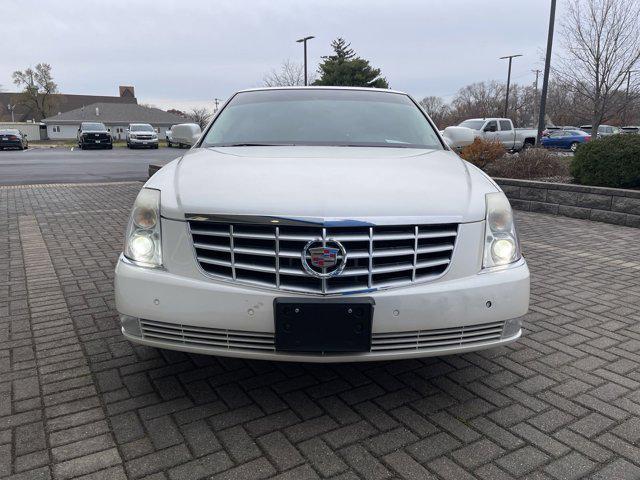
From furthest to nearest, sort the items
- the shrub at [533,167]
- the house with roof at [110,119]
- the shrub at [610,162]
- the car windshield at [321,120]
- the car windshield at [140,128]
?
the house with roof at [110,119] → the car windshield at [140,128] → the shrub at [533,167] → the shrub at [610,162] → the car windshield at [321,120]

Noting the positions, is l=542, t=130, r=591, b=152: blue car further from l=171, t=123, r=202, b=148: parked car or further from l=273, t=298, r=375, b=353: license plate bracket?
l=273, t=298, r=375, b=353: license plate bracket

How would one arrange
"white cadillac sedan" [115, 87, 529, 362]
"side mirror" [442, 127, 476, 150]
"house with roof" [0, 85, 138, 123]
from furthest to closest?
"house with roof" [0, 85, 138, 123] < "side mirror" [442, 127, 476, 150] < "white cadillac sedan" [115, 87, 529, 362]

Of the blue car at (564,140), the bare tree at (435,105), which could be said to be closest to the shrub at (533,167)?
the blue car at (564,140)

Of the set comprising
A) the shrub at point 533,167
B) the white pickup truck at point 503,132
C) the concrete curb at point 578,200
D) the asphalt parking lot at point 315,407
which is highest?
the white pickup truck at point 503,132

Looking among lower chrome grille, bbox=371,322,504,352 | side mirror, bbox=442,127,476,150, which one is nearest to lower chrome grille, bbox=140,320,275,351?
lower chrome grille, bbox=371,322,504,352

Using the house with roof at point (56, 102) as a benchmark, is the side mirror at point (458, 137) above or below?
below

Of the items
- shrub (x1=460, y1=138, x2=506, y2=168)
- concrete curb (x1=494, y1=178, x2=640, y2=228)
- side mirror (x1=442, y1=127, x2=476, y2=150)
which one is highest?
side mirror (x1=442, y1=127, x2=476, y2=150)

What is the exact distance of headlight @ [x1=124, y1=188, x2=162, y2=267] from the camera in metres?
2.58

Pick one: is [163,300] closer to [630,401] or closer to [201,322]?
[201,322]

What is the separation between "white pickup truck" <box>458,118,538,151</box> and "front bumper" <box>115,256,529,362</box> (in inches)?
845

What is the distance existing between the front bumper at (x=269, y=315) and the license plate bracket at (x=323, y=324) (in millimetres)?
52

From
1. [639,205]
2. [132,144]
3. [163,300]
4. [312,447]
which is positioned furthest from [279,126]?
[132,144]

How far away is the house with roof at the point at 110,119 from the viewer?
71812 millimetres

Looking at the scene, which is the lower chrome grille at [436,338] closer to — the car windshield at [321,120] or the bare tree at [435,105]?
the car windshield at [321,120]
